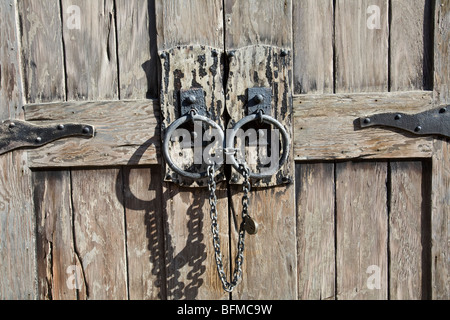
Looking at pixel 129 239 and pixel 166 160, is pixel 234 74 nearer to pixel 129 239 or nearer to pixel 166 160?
pixel 166 160

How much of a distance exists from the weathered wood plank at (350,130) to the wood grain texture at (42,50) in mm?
716

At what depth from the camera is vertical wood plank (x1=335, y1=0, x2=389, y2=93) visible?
1033 mm

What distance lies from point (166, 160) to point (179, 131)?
101mm

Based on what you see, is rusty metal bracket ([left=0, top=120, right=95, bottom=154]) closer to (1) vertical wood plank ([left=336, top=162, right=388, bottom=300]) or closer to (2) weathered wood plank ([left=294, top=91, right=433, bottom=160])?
(2) weathered wood plank ([left=294, top=91, right=433, bottom=160])

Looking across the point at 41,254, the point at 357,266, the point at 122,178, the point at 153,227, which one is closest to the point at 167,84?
the point at 122,178

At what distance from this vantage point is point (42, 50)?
1.05 m

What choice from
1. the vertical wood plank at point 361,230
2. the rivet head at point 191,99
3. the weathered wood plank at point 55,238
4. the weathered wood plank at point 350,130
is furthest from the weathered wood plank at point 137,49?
the vertical wood plank at point 361,230

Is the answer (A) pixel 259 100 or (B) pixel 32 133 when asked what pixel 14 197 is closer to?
(B) pixel 32 133

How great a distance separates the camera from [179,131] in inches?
41.0

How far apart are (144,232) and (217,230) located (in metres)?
0.26

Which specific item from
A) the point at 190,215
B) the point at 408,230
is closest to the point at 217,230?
the point at 190,215

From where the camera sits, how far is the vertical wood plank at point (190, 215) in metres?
1.02

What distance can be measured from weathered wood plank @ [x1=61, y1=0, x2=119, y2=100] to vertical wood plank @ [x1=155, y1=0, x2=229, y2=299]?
0.16m

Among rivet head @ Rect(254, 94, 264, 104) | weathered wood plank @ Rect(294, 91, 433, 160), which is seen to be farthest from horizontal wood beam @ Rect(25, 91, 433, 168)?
rivet head @ Rect(254, 94, 264, 104)
